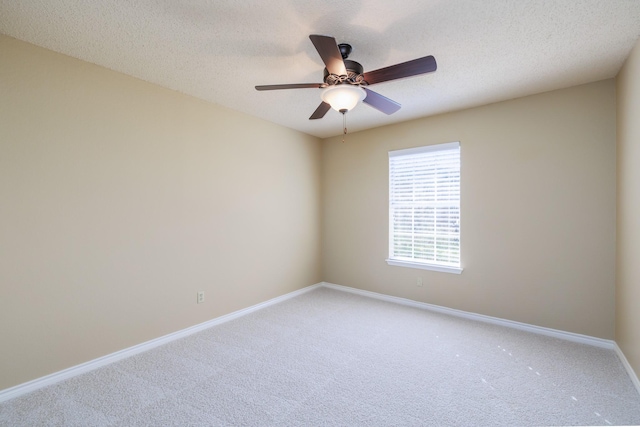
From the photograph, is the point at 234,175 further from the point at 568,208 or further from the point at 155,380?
the point at 568,208

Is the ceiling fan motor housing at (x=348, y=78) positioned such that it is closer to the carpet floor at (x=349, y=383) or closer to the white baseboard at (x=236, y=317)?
the carpet floor at (x=349, y=383)

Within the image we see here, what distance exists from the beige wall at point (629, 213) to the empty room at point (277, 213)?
0.11 feet

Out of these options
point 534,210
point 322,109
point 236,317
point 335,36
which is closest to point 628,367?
point 534,210

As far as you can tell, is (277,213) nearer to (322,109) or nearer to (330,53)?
(322,109)

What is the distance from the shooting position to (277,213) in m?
4.15

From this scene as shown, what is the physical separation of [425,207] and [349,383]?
97.7 inches

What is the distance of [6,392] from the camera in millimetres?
2014

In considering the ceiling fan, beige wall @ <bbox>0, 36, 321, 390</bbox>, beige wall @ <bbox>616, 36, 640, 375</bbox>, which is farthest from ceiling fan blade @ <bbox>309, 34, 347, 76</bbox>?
beige wall @ <bbox>616, 36, 640, 375</bbox>

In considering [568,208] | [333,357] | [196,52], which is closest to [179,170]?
[196,52]

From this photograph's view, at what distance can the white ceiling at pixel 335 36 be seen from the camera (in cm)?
177

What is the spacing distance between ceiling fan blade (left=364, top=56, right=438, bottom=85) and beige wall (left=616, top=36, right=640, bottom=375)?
165cm

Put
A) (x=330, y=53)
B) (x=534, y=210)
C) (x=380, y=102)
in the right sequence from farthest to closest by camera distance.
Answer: (x=534, y=210) → (x=380, y=102) → (x=330, y=53)

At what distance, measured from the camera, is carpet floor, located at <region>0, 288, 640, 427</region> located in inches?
72.2

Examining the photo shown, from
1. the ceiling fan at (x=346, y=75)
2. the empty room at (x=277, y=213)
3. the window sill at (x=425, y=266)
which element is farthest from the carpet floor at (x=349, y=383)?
the ceiling fan at (x=346, y=75)
